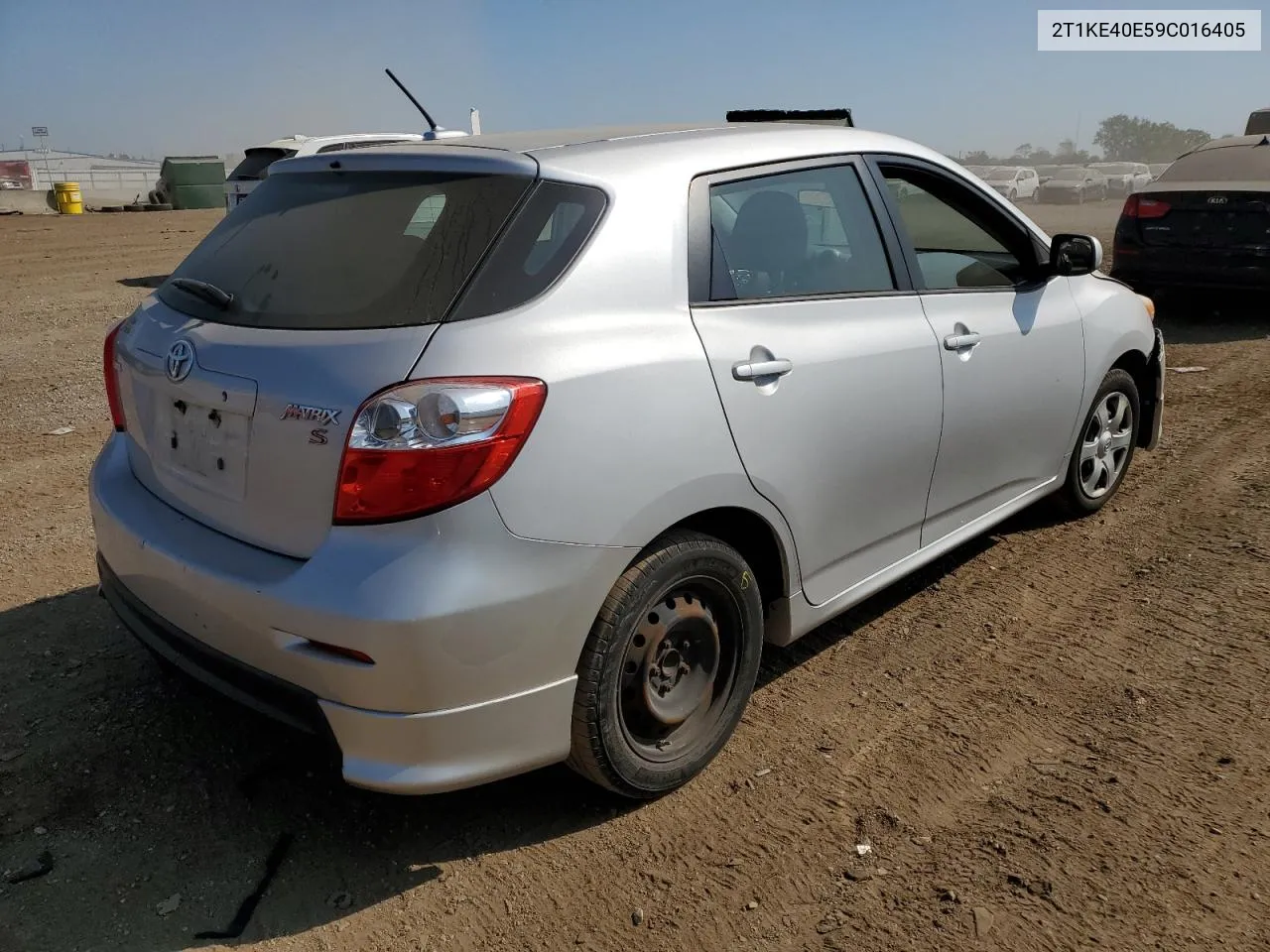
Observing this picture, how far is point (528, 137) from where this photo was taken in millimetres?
3133

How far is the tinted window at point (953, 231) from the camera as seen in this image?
12.3 ft

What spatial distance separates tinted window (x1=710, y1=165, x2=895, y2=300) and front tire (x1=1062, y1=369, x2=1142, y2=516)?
173cm

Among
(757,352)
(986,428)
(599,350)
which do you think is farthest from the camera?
(986,428)

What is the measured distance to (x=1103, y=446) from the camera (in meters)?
4.88

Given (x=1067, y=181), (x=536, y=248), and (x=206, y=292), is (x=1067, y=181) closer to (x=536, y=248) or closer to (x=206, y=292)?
(x=536, y=248)

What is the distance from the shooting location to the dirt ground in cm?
252

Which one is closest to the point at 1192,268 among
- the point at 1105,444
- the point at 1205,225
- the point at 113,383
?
the point at 1205,225

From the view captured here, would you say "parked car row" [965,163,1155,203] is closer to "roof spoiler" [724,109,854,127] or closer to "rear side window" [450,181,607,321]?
"roof spoiler" [724,109,854,127]

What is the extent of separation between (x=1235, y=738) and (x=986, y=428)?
1.30 m

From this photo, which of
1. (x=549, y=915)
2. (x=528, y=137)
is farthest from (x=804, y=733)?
(x=528, y=137)

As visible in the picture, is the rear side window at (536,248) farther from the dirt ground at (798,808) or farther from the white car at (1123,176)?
the white car at (1123,176)

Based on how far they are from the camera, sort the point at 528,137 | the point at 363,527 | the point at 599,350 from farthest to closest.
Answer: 1. the point at 528,137
2. the point at 599,350
3. the point at 363,527

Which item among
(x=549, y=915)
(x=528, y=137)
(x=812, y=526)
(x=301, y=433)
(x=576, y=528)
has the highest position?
(x=528, y=137)

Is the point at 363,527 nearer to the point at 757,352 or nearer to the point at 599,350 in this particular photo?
the point at 599,350
